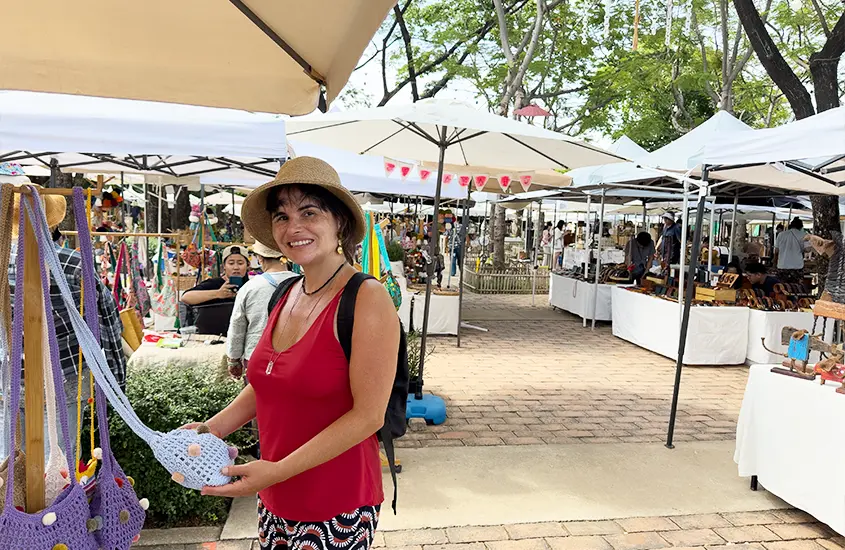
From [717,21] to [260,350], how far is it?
19758 mm

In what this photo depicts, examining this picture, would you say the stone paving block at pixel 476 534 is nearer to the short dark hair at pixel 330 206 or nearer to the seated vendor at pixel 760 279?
the short dark hair at pixel 330 206

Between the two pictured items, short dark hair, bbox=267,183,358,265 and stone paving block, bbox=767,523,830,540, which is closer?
short dark hair, bbox=267,183,358,265

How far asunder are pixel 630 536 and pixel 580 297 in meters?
8.03

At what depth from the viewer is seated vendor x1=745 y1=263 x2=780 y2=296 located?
335 inches

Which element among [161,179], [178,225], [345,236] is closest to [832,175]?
[345,236]

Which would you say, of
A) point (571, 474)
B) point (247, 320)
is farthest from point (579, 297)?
point (247, 320)

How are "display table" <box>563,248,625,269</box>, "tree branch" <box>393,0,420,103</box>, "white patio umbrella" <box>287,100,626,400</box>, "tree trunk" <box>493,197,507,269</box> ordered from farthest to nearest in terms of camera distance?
"tree branch" <box>393,0,420,103</box>, "tree trunk" <box>493,197,507,269</box>, "display table" <box>563,248,625,269</box>, "white patio umbrella" <box>287,100,626,400</box>

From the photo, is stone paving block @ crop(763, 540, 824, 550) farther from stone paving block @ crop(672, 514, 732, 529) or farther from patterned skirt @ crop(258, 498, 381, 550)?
patterned skirt @ crop(258, 498, 381, 550)

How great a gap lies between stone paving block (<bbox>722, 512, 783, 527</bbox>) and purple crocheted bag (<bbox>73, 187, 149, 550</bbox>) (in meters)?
3.54

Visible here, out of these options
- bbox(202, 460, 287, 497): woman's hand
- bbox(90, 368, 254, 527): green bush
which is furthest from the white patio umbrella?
bbox(202, 460, 287, 497): woman's hand

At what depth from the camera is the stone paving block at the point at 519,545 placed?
329cm

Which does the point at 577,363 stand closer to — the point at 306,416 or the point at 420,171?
the point at 420,171

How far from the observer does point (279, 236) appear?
1.73 metres

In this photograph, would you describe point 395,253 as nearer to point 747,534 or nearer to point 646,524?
point 646,524
